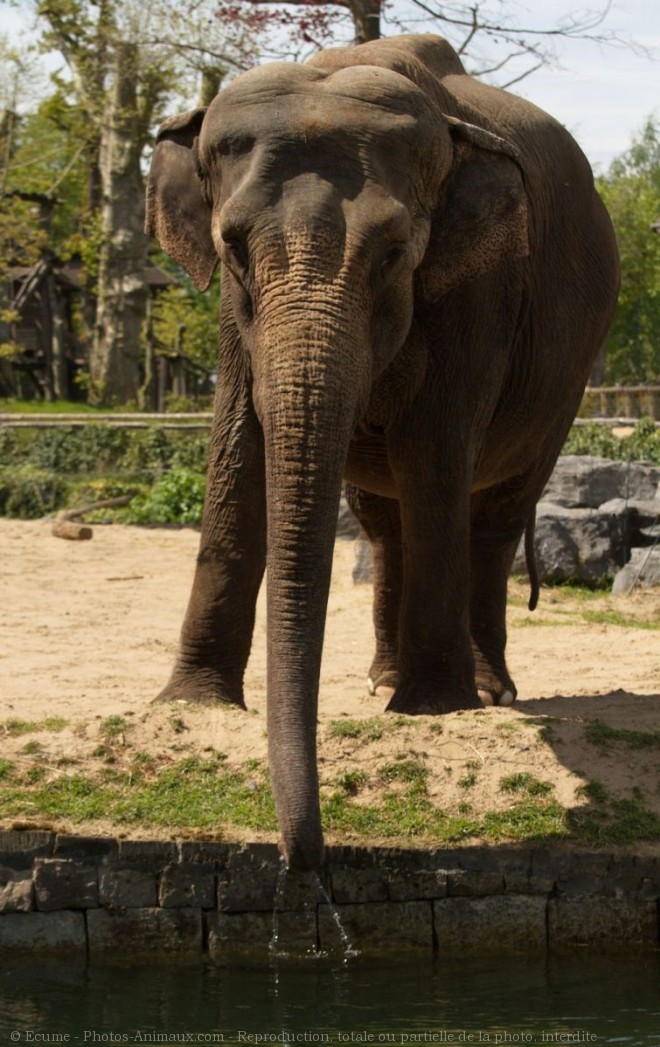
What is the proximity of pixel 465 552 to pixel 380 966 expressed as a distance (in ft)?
6.47

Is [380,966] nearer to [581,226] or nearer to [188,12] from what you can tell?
[581,226]

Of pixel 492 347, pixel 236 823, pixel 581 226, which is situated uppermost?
pixel 581 226

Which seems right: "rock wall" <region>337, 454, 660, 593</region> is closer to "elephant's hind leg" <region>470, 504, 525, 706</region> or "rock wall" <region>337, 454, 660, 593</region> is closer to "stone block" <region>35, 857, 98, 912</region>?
"elephant's hind leg" <region>470, 504, 525, 706</region>

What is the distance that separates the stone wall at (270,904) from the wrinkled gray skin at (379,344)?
1030mm

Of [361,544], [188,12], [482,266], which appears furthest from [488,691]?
[188,12]

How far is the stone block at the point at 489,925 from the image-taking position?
5.74m

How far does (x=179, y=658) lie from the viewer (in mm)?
7152

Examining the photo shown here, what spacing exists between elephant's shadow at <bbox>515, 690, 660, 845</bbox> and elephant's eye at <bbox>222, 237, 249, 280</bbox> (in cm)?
231

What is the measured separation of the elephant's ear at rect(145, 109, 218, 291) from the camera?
6.41m

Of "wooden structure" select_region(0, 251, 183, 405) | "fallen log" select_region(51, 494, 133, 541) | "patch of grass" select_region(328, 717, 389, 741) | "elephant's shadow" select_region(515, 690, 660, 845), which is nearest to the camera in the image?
"elephant's shadow" select_region(515, 690, 660, 845)

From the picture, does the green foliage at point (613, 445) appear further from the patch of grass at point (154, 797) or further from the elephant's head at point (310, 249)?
the patch of grass at point (154, 797)

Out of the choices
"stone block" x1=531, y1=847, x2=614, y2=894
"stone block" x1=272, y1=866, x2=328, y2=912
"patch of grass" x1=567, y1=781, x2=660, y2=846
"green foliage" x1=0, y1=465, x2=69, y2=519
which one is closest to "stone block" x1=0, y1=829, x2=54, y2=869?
"stone block" x1=272, y1=866, x2=328, y2=912

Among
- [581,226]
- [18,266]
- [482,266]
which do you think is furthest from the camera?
[18,266]

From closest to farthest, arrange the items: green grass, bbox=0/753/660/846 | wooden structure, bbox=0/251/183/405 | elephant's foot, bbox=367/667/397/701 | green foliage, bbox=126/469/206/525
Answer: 1. green grass, bbox=0/753/660/846
2. elephant's foot, bbox=367/667/397/701
3. green foliage, bbox=126/469/206/525
4. wooden structure, bbox=0/251/183/405
